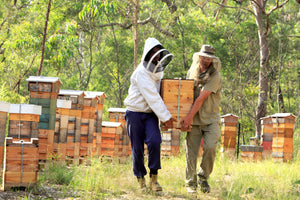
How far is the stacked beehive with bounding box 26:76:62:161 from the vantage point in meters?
6.82

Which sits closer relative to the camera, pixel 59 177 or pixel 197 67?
pixel 59 177

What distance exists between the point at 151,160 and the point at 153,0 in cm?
1664

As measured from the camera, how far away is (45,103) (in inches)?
272

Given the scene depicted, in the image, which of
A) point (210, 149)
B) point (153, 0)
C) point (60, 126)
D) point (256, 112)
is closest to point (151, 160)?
point (210, 149)

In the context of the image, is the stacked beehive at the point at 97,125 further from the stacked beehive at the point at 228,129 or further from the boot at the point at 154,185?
the boot at the point at 154,185

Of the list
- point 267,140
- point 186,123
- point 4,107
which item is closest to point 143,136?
point 186,123

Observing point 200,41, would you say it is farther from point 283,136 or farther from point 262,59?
point 283,136

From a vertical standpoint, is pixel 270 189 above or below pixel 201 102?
below

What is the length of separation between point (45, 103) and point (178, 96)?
238 centimetres

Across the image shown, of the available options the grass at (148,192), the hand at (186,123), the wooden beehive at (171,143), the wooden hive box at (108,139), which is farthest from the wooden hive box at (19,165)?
the wooden beehive at (171,143)

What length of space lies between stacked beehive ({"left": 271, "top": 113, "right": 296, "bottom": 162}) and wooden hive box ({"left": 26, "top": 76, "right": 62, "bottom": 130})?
19.4 feet

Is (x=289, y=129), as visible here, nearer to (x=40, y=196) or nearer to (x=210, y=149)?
(x=210, y=149)

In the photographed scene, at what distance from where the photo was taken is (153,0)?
70.0 feet

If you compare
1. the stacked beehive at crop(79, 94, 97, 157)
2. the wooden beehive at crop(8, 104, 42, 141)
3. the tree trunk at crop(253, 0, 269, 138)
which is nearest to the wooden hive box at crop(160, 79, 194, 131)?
the wooden beehive at crop(8, 104, 42, 141)
